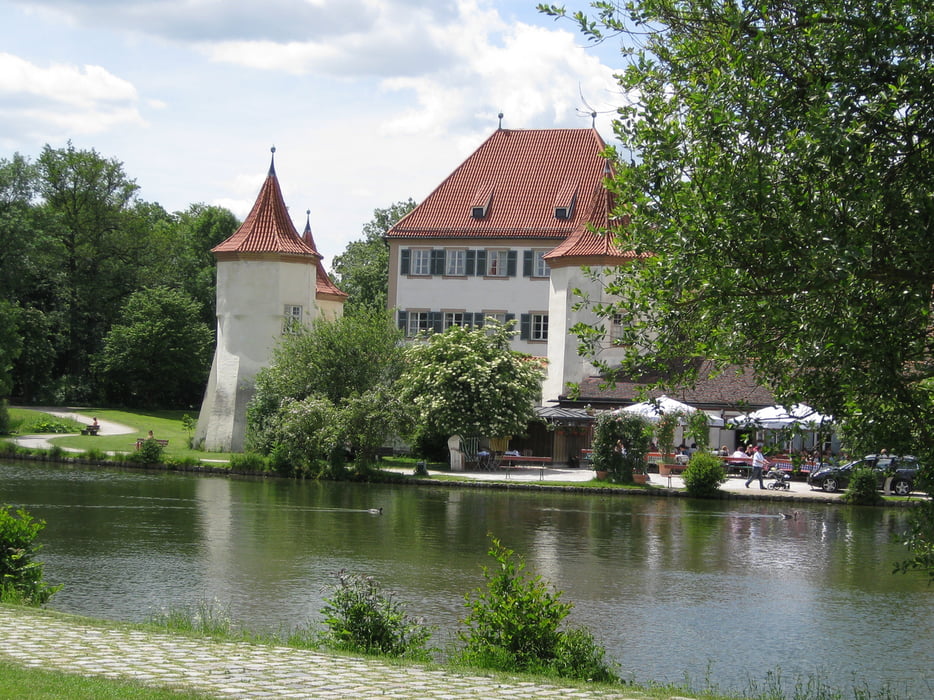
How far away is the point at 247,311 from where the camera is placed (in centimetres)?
5256

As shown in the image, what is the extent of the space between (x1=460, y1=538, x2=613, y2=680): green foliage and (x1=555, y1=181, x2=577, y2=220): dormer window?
4830 cm

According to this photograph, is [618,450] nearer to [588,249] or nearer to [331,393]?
[331,393]

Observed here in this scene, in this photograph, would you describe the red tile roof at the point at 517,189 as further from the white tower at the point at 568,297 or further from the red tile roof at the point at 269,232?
the red tile roof at the point at 269,232

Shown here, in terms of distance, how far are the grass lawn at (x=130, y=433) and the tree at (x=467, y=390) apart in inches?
337

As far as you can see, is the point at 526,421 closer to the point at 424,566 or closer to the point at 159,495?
the point at 159,495

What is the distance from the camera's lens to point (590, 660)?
11.2 m

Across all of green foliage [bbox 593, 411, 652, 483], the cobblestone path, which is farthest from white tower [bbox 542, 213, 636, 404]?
the cobblestone path

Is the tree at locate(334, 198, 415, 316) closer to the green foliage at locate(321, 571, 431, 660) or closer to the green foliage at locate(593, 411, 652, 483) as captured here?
the green foliage at locate(593, 411, 652, 483)

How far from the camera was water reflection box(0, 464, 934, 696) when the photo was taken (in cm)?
1580

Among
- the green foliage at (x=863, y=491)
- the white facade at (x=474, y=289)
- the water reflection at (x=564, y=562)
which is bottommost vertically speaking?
the water reflection at (x=564, y=562)

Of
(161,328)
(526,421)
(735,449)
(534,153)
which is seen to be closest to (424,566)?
(526,421)

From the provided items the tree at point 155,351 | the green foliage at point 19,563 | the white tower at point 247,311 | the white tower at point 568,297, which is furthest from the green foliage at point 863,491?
the tree at point 155,351

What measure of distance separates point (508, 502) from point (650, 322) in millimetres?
24188

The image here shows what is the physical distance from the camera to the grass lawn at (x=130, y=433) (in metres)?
49.8
